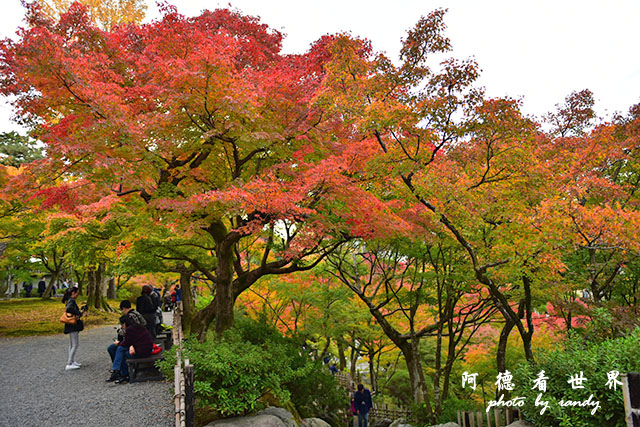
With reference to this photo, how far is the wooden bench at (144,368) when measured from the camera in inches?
288

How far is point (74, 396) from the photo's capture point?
6750 millimetres

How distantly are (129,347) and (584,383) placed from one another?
765cm

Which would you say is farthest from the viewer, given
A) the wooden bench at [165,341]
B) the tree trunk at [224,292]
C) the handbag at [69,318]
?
the wooden bench at [165,341]

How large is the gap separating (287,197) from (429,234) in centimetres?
390

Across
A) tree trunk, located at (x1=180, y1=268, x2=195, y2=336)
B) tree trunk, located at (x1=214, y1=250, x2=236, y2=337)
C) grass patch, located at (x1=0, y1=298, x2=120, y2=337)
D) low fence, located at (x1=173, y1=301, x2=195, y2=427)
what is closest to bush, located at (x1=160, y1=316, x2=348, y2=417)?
low fence, located at (x1=173, y1=301, x2=195, y2=427)

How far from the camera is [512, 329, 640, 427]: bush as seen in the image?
4.23 m

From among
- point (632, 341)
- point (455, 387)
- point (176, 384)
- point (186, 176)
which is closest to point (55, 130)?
point (186, 176)

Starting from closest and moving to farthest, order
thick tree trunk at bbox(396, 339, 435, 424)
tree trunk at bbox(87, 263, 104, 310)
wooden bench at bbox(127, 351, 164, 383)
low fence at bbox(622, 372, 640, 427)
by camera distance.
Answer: low fence at bbox(622, 372, 640, 427) → wooden bench at bbox(127, 351, 164, 383) → thick tree trunk at bbox(396, 339, 435, 424) → tree trunk at bbox(87, 263, 104, 310)

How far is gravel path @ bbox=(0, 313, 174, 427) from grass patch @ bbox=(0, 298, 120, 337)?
497cm

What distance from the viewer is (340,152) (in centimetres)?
850

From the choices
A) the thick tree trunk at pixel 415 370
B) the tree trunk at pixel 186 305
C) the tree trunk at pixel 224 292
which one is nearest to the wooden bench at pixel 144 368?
the tree trunk at pixel 224 292

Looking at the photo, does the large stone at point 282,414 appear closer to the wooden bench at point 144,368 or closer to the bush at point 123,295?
the wooden bench at point 144,368

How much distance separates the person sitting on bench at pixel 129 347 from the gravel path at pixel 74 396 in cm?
24

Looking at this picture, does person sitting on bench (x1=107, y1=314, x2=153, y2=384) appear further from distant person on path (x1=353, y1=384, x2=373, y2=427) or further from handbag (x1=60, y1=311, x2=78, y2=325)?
distant person on path (x1=353, y1=384, x2=373, y2=427)
